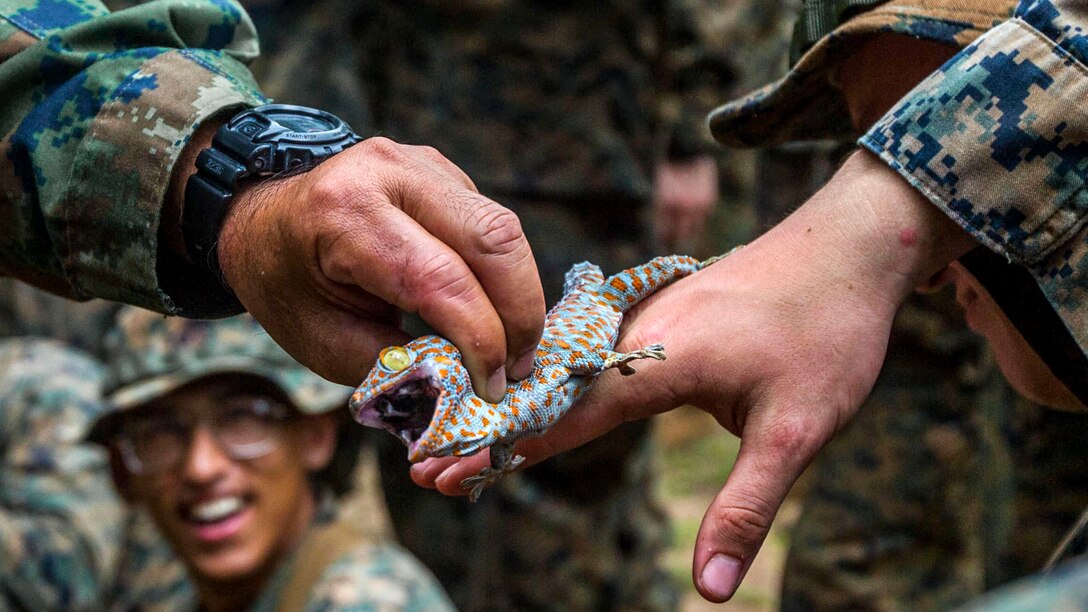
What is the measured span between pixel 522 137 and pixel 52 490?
2.19 m

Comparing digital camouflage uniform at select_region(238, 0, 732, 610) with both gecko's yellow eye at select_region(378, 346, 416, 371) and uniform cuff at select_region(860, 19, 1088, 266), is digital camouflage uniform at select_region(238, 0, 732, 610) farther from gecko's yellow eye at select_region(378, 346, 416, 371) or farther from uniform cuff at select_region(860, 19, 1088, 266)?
gecko's yellow eye at select_region(378, 346, 416, 371)

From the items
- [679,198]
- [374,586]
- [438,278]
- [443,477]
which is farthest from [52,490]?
[679,198]

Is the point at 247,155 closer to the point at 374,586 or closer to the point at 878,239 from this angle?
the point at 878,239

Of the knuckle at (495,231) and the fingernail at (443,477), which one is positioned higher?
the knuckle at (495,231)

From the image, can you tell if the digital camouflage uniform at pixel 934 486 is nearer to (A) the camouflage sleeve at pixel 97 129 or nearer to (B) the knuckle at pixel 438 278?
(B) the knuckle at pixel 438 278

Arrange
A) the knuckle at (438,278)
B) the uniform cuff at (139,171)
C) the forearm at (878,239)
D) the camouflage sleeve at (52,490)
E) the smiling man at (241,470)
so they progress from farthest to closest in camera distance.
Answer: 1. the camouflage sleeve at (52,490)
2. the smiling man at (241,470)
3. the uniform cuff at (139,171)
4. the forearm at (878,239)
5. the knuckle at (438,278)

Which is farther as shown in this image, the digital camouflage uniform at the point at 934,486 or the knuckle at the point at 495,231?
the digital camouflage uniform at the point at 934,486

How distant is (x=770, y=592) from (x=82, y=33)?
5226 mm

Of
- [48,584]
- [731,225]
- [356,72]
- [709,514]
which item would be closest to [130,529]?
[48,584]

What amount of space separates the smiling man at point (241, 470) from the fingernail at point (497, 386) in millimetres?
1656

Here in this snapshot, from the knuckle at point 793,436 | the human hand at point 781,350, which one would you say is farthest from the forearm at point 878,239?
the knuckle at point 793,436

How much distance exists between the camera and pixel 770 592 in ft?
20.4

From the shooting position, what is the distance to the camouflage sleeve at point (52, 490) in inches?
142

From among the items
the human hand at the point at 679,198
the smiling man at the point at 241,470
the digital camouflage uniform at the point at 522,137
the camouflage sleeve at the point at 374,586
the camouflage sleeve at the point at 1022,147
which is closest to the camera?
the camouflage sleeve at the point at 1022,147
